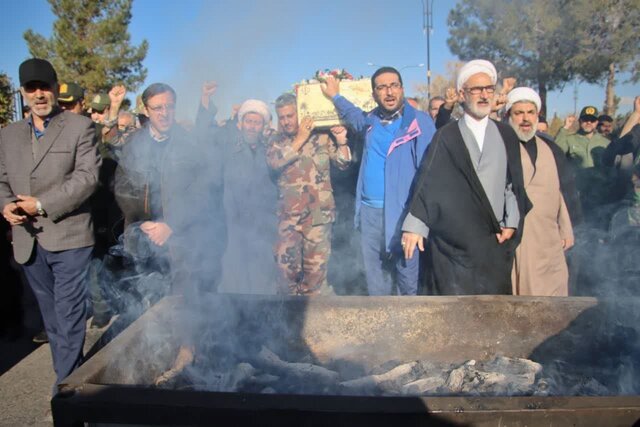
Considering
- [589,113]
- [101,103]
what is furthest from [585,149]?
[101,103]

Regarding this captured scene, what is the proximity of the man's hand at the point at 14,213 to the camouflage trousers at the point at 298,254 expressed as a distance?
1952 mm

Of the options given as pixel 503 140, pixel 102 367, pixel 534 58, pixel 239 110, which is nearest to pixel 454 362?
→ pixel 503 140

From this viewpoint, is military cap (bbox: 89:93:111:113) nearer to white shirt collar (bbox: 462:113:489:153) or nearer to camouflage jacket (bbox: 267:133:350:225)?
camouflage jacket (bbox: 267:133:350:225)

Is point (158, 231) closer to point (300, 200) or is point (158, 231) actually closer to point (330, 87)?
point (300, 200)

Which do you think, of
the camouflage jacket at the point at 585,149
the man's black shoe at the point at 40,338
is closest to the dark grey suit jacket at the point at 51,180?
the man's black shoe at the point at 40,338

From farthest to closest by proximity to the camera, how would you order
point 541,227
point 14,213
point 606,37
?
1. point 606,37
2. point 541,227
3. point 14,213

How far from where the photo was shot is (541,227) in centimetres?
315

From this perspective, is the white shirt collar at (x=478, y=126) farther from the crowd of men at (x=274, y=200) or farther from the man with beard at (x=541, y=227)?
the man with beard at (x=541, y=227)

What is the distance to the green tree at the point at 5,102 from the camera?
42.8 ft

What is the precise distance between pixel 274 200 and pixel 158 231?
1.30m

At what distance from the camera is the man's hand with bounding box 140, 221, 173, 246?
126 inches

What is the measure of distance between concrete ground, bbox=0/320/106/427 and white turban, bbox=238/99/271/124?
7.52 ft

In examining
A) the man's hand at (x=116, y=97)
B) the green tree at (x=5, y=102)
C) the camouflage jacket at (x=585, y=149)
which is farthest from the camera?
the green tree at (x=5, y=102)

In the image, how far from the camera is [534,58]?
14.3ft
